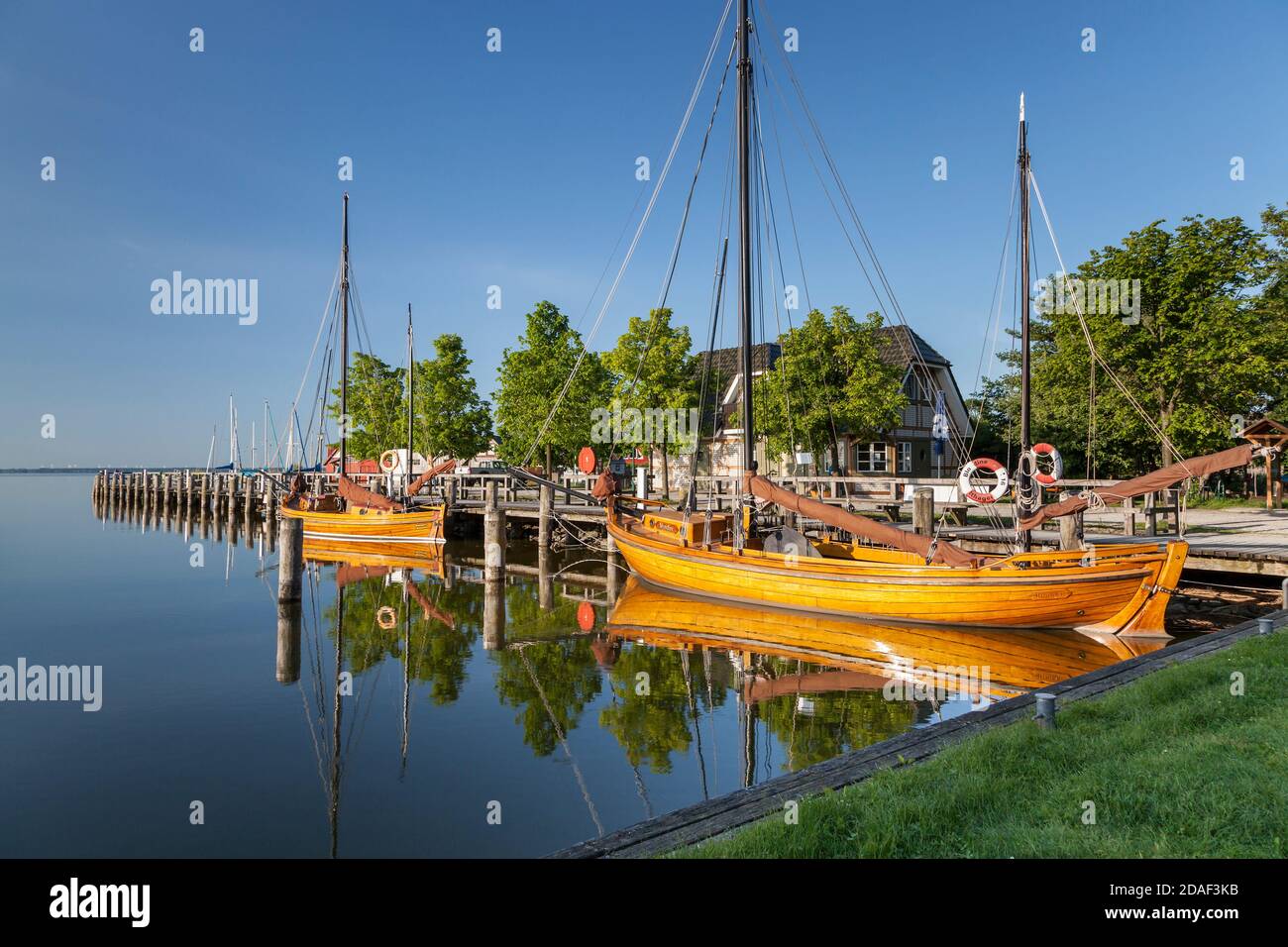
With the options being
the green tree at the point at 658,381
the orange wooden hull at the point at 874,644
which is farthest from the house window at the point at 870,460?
the orange wooden hull at the point at 874,644

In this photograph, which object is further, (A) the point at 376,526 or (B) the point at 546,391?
(B) the point at 546,391

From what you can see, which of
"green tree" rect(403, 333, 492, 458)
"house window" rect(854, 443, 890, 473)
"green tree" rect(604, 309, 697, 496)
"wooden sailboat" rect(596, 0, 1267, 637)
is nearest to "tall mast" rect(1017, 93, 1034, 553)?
"wooden sailboat" rect(596, 0, 1267, 637)

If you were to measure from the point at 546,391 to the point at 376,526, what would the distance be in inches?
569

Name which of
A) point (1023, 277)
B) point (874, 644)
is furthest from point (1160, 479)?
point (1023, 277)

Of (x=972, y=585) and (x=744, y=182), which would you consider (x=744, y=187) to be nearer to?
(x=744, y=182)

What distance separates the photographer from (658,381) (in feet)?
140

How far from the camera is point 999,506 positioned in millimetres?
30734

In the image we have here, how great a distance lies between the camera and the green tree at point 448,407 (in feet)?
170
